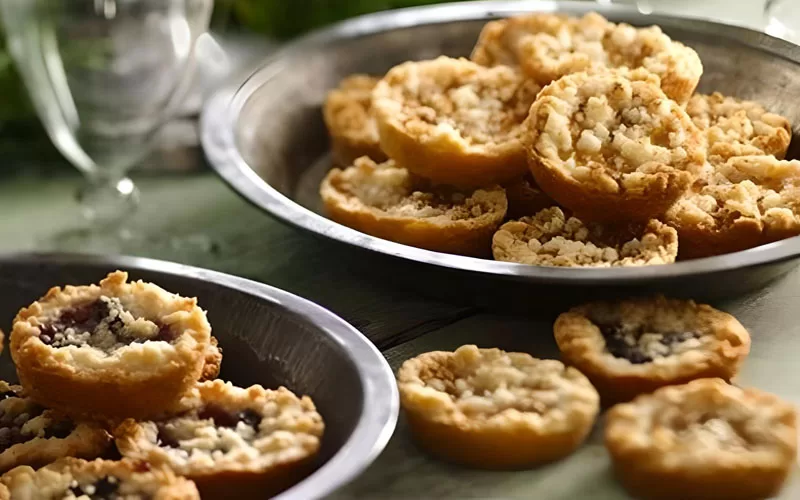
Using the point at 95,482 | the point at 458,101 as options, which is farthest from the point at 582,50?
the point at 95,482

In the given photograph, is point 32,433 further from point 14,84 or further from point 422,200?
point 14,84

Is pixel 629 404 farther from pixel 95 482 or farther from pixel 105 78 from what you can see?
pixel 105 78

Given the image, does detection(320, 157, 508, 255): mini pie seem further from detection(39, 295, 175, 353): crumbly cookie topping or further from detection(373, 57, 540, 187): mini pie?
detection(39, 295, 175, 353): crumbly cookie topping

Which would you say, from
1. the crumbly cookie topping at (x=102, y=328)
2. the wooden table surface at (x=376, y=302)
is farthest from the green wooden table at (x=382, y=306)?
the crumbly cookie topping at (x=102, y=328)

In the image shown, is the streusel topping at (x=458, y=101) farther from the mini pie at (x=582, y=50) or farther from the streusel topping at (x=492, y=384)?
the streusel topping at (x=492, y=384)

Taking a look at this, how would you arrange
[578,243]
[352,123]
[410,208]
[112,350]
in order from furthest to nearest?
[352,123] → [410,208] → [578,243] → [112,350]

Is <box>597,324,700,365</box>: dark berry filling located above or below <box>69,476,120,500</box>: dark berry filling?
above

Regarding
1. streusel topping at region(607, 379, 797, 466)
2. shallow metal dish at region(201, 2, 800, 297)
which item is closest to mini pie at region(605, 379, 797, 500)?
streusel topping at region(607, 379, 797, 466)
